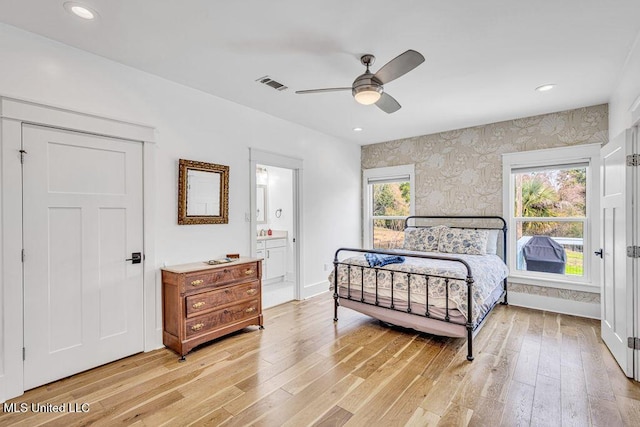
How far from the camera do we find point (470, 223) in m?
4.93

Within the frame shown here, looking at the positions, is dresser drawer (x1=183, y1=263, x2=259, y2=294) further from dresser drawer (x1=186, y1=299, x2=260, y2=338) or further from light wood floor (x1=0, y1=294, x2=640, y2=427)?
light wood floor (x1=0, y1=294, x2=640, y2=427)

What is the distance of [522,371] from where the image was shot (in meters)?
2.66

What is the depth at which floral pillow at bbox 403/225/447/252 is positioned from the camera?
15.4 ft

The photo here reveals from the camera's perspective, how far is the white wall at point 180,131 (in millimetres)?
2438

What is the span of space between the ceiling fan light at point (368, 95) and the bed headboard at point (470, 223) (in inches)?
122

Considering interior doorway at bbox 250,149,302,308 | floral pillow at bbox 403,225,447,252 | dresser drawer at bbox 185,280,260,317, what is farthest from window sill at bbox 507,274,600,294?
dresser drawer at bbox 185,280,260,317

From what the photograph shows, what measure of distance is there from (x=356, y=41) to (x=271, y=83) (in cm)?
114

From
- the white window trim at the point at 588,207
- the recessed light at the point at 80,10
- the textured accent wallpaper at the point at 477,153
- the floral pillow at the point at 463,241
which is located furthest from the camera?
the floral pillow at the point at 463,241

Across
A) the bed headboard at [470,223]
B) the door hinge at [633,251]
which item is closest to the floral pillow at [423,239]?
the bed headboard at [470,223]

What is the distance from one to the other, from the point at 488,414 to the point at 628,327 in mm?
1493

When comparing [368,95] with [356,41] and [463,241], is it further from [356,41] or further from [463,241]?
[463,241]

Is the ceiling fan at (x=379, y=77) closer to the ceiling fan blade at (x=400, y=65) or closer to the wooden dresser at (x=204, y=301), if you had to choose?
the ceiling fan blade at (x=400, y=65)

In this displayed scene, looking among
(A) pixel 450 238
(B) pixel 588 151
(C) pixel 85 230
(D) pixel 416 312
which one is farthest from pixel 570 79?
(C) pixel 85 230

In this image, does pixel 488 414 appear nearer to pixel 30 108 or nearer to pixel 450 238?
pixel 450 238
